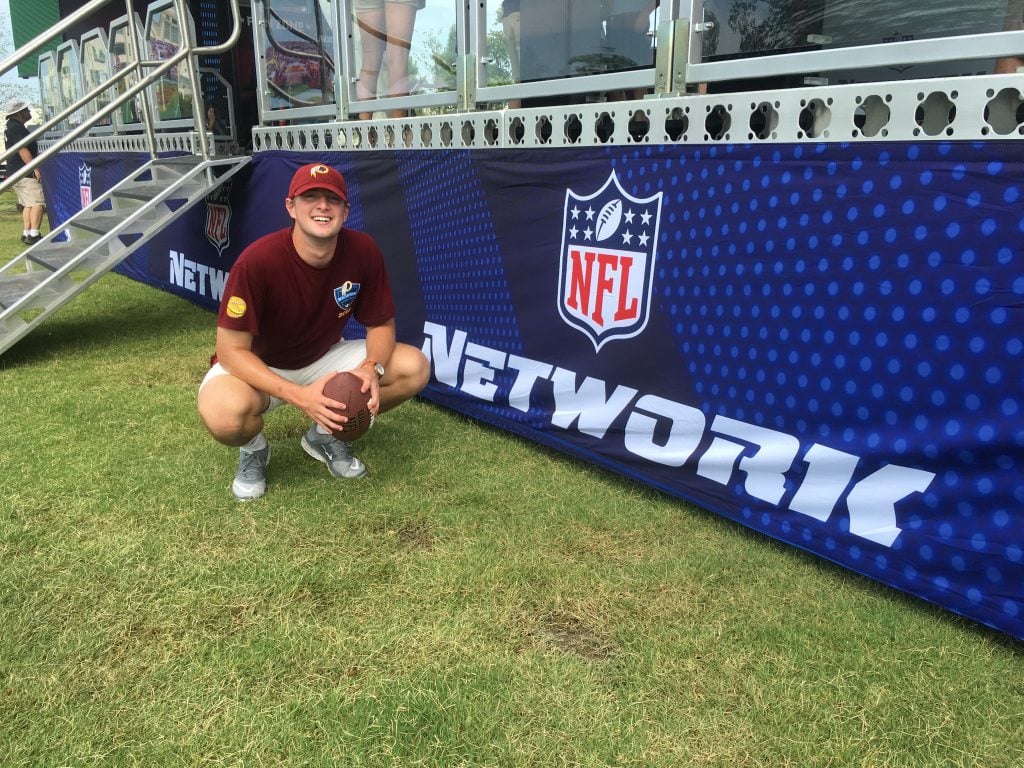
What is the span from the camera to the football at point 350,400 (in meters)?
2.86

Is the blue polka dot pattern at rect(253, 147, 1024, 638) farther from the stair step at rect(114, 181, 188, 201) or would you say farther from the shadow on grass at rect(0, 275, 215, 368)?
the shadow on grass at rect(0, 275, 215, 368)

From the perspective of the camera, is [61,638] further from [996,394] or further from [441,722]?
[996,394]

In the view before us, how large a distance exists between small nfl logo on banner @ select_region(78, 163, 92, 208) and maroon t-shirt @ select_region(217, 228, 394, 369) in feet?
23.0

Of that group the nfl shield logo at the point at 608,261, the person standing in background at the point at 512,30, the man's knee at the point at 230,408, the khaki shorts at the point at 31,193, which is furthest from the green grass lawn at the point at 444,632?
the khaki shorts at the point at 31,193

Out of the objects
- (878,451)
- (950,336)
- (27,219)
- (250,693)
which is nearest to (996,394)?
(950,336)

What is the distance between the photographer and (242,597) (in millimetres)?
2406

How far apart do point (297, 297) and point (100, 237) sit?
2982 mm

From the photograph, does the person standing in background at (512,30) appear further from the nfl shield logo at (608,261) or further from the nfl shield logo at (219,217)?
the nfl shield logo at (219,217)

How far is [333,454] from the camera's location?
3340 mm

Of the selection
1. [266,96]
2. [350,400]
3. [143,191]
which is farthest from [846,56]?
[143,191]

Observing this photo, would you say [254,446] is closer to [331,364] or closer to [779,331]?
[331,364]

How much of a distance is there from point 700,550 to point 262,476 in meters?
1.74

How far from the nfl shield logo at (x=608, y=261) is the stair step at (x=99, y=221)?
3640mm

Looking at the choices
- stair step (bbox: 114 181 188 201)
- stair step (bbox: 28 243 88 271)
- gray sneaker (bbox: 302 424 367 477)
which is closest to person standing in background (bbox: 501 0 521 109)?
gray sneaker (bbox: 302 424 367 477)
